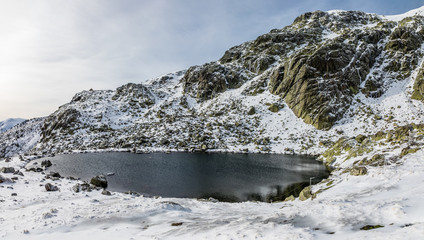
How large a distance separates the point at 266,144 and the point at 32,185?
60789 millimetres

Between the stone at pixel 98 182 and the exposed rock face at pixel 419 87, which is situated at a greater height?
the exposed rock face at pixel 419 87

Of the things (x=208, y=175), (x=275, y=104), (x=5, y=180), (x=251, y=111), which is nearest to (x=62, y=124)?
(x=251, y=111)

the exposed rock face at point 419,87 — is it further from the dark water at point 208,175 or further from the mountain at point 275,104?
the dark water at point 208,175

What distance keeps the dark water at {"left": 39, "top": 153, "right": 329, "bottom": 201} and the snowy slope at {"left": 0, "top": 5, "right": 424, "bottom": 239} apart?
7713 mm

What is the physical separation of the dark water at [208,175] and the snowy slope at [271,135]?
7.71 meters

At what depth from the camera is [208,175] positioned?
134ft

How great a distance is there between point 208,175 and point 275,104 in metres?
60.0

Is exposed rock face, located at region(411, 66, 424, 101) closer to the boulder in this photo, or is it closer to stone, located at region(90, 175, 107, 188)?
stone, located at region(90, 175, 107, 188)

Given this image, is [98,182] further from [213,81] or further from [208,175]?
[213,81]

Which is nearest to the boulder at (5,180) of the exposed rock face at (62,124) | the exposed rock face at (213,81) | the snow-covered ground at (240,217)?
the snow-covered ground at (240,217)

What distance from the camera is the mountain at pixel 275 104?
73.2m

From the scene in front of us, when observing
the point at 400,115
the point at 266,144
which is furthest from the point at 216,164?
the point at 400,115

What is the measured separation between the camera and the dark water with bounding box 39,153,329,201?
104 feet

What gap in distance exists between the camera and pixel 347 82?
8594 centimetres
